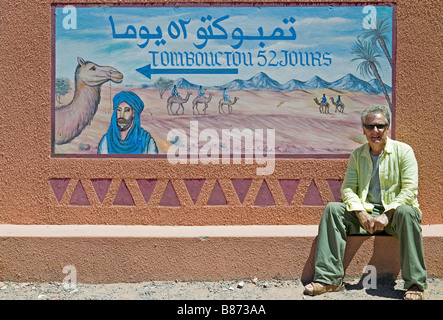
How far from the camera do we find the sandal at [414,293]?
3994mm

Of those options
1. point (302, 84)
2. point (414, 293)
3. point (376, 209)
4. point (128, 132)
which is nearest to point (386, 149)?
point (376, 209)

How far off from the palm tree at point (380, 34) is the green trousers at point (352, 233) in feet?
5.20

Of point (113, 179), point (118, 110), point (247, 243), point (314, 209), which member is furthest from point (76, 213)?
point (314, 209)

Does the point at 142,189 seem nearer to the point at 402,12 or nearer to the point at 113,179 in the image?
the point at 113,179

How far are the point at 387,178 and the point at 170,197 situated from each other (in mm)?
1994

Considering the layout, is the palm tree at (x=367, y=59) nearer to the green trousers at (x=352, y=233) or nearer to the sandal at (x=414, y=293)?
the green trousers at (x=352, y=233)

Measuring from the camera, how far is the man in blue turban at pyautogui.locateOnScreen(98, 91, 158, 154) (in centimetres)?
488

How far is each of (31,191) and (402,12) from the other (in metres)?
3.94

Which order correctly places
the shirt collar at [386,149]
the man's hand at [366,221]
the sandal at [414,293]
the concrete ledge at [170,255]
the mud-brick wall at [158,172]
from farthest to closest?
the mud-brick wall at [158,172] → the concrete ledge at [170,255] → the shirt collar at [386,149] → the man's hand at [366,221] → the sandal at [414,293]

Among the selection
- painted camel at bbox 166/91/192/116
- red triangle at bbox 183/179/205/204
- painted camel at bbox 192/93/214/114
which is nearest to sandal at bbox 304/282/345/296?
red triangle at bbox 183/179/205/204

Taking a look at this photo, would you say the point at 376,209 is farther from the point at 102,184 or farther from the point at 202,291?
the point at 102,184

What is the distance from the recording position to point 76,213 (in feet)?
16.0

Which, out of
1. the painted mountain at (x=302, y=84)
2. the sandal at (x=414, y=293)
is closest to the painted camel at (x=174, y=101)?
the painted mountain at (x=302, y=84)

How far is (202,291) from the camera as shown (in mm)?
4406
